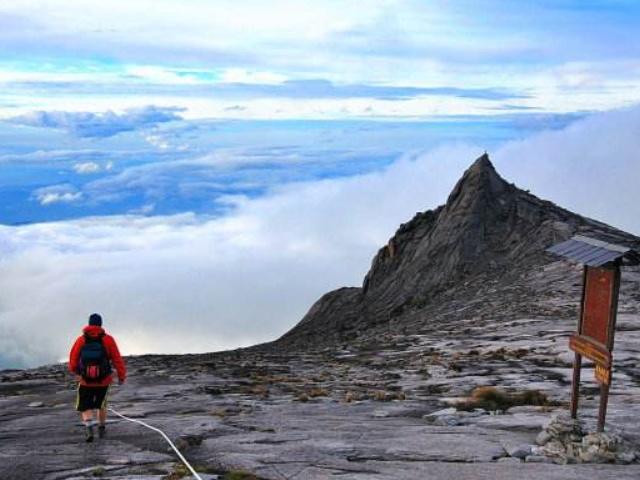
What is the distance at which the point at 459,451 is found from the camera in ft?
50.7

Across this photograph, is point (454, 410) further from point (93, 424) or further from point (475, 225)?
point (475, 225)

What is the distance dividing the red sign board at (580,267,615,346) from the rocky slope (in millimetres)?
2024

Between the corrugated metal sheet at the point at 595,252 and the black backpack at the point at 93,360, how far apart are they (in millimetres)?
10519

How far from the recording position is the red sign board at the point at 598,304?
16.4 meters

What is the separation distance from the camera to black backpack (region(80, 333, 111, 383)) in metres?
17.8

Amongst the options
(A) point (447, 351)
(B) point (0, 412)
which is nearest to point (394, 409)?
(B) point (0, 412)

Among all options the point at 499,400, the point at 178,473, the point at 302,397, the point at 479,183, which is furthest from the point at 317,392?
the point at 479,183

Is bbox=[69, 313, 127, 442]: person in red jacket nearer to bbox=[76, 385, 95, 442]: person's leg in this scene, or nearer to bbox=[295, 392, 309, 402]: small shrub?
bbox=[76, 385, 95, 442]: person's leg

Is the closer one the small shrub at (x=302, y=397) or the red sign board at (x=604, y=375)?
the red sign board at (x=604, y=375)

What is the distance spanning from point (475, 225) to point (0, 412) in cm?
5686

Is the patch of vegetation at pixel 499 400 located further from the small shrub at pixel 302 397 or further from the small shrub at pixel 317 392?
the small shrub at pixel 317 392

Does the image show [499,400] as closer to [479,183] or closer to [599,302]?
[599,302]

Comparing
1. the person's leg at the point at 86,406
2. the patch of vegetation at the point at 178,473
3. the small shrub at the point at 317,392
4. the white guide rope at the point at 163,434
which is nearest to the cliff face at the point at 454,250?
the small shrub at the point at 317,392

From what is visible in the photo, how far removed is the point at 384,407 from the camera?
21.7 m
